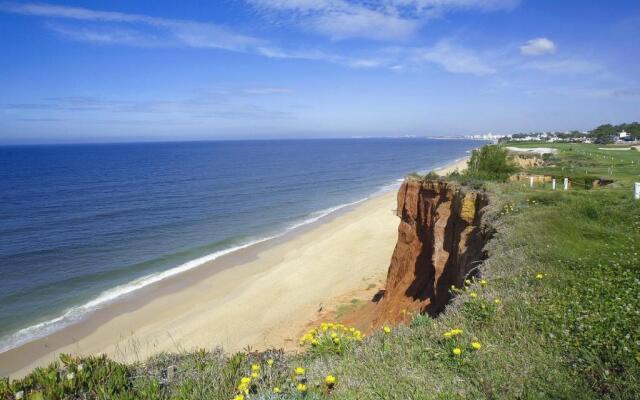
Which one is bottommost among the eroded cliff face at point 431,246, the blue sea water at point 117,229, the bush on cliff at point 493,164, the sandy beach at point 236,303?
the sandy beach at point 236,303

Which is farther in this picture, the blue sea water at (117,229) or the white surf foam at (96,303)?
the blue sea water at (117,229)

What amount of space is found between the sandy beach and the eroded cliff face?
185 inches

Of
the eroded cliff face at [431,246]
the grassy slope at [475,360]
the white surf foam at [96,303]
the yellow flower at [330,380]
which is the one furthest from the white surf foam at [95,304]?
the yellow flower at [330,380]

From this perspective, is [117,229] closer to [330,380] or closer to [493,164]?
[493,164]

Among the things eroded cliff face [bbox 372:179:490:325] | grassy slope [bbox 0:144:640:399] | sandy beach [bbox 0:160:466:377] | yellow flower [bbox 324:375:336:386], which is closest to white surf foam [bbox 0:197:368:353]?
sandy beach [bbox 0:160:466:377]

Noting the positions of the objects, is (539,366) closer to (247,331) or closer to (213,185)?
(247,331)

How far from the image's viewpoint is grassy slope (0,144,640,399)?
4215 millimetres

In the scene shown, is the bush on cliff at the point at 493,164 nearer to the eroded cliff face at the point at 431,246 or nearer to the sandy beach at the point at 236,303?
the eroded cliff face at the point at 431,246

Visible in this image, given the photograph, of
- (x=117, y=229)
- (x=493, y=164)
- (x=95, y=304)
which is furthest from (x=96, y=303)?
(x=493, y=164)

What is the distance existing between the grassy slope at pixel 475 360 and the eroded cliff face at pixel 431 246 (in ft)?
13.6

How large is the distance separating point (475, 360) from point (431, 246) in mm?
11830

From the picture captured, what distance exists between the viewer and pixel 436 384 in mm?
4340

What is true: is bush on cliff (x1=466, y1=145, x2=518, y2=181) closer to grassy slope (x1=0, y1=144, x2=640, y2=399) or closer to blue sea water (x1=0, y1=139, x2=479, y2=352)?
grassy slope (x1=0, y1=144, x2=640, y2=399)

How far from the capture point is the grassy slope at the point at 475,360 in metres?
4.21
